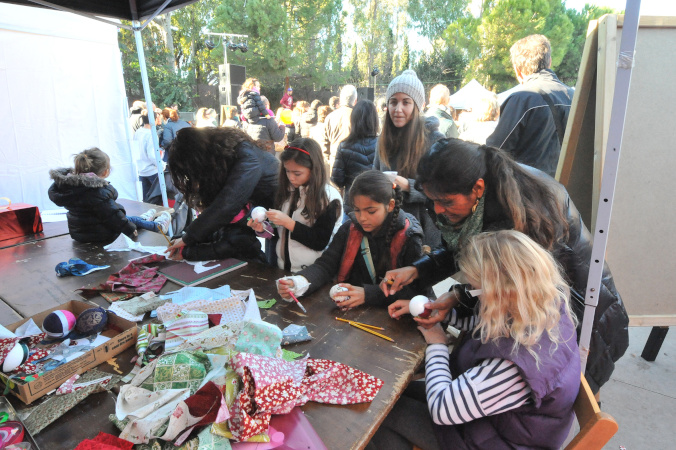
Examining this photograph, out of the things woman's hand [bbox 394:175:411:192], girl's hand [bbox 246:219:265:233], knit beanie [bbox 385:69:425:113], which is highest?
knit beanie [bbox 385:69:425:113]

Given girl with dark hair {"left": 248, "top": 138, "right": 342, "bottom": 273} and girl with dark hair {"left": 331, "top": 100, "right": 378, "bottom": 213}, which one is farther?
girl with dark hair {"left": 331, "top": 100, "right": 378, "bottom": 213}

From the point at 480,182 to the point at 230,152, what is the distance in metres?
1.44

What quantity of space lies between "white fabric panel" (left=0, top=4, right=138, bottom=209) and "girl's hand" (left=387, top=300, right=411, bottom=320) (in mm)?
4949

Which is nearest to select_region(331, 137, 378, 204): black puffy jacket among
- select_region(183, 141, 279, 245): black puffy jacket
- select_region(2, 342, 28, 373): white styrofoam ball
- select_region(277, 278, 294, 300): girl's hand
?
select_region(183, 141, 279, 245): black puffy jacket

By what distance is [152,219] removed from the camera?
2955mm

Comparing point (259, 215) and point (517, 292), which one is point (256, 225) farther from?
point (517, 292)

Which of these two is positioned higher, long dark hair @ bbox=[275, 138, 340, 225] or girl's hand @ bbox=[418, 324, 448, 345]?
long dark hair @ bbox=[275, 138, 340, 225]

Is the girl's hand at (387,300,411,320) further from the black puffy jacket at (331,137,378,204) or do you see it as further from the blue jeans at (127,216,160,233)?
the blue jeans at (127,216,160,233)

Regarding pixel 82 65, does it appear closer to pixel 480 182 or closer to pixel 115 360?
pixel 115 360

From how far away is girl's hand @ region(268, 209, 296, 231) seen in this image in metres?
2.02

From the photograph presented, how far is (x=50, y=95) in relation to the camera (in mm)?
4621

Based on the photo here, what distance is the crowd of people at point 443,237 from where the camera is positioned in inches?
43.9

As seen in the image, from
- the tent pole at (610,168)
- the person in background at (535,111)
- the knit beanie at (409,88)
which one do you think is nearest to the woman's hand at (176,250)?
the knit beanie at (409,88)

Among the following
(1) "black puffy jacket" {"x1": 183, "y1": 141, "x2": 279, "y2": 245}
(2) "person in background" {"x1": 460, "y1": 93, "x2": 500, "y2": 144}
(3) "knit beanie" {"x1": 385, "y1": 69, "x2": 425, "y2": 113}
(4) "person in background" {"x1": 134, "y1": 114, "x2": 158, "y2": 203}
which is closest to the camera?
(1) "black puffy jacket" {"x1": 183, "y1": 141, "x2": 279, "y2": 245}
